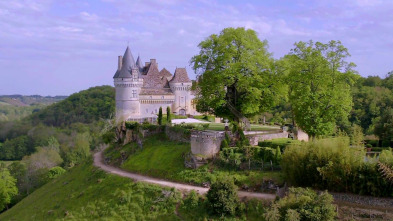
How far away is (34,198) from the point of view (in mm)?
43688

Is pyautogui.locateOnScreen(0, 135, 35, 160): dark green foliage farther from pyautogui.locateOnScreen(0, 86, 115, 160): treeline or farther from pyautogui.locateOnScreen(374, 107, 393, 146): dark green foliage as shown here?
pyautogui.locateOnScreen(374, 107, 393, 146): dark green foliage

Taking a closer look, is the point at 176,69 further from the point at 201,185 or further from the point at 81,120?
the point at 81,120

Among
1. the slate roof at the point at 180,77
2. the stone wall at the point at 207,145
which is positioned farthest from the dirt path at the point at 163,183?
the slate roof at the point at 180,77

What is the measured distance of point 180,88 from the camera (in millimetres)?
54594

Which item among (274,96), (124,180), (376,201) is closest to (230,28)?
(274,96)

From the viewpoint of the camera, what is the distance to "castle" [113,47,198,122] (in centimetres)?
5194

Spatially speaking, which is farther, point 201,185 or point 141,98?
point 141,98

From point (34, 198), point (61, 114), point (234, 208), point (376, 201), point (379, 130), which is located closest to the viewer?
point (376, 201)

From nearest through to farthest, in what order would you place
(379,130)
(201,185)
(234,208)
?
(234,208)
(201,185)
(379,130)

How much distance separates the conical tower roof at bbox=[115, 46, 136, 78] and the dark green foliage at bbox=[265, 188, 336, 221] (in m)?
31.7

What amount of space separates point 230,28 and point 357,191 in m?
18.1

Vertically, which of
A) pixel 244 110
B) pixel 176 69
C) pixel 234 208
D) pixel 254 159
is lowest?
pixel 234 208

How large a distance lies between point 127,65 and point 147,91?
4.24m

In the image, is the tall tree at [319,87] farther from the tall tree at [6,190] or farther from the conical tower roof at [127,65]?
the tall tree at [6,190]
